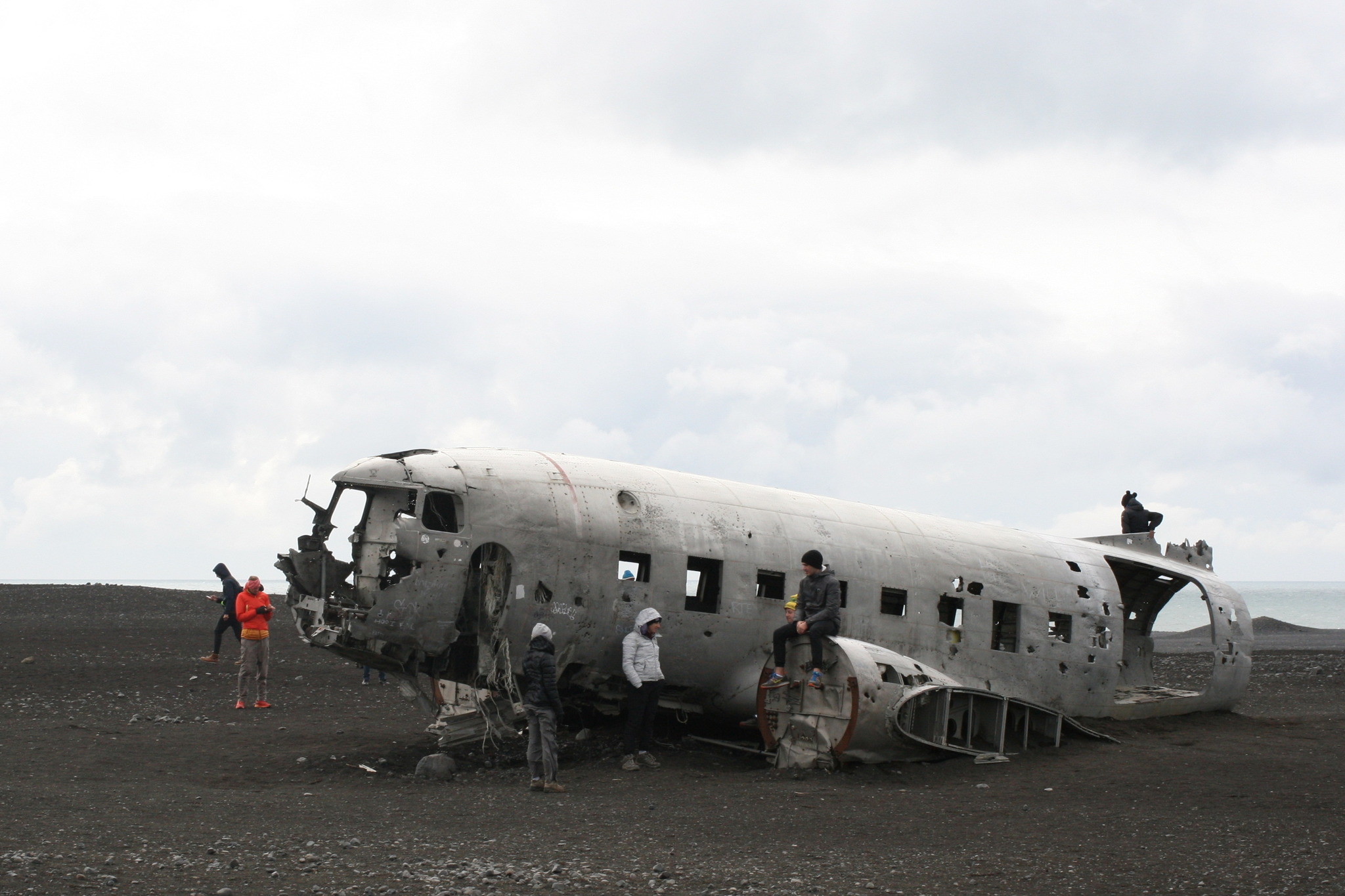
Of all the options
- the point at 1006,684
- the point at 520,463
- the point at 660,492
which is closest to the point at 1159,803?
the point at 1006,684

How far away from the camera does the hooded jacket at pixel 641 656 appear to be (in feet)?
45.6

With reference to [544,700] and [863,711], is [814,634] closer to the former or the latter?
[863,711]

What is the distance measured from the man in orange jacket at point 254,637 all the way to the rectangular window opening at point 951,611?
10462mm

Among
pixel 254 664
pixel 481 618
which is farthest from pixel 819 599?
pixel 254 664

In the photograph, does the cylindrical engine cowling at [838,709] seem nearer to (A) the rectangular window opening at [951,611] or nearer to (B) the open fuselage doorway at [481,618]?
(A) the rectangular window opening at [951,611]

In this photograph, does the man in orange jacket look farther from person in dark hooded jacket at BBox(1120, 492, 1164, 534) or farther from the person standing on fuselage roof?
person in dark hooded jacket at BBox(1120, 492, 1164, 534)

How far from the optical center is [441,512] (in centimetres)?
1396

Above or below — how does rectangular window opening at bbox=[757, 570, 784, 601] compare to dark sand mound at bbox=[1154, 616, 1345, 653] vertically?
above

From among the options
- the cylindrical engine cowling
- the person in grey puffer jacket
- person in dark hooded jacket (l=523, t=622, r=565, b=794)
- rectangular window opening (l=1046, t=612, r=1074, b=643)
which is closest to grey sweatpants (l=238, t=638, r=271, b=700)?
the person in grey puffer jacket

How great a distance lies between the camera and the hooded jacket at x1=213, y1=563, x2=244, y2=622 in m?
24.7

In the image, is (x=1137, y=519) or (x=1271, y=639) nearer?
(x=1137, y=519)

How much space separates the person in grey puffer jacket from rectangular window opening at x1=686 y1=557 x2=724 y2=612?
0.61 meters

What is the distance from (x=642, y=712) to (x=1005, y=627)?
640cm

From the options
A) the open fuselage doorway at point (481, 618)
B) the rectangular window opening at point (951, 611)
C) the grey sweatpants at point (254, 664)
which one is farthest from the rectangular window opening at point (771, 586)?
the grey sweatpants at point (254, 664)
